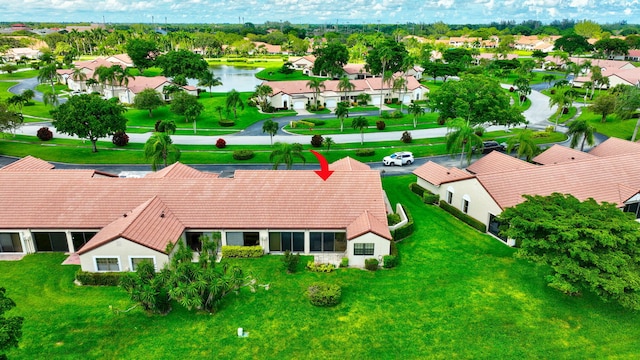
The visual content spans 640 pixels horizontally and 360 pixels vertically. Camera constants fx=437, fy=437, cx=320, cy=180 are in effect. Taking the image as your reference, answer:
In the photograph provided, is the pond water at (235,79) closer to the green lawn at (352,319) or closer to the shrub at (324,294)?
the green lawn at (352,319)

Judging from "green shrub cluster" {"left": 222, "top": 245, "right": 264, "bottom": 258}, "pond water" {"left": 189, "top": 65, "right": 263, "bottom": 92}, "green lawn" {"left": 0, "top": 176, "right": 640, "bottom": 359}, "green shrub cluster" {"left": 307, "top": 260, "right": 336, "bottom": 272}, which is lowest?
"green lawn" {"left": 0, "top": 176, "right": 640, "bottom": 359}

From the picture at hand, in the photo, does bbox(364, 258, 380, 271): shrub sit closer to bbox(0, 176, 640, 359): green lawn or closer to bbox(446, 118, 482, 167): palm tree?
bbox(0, 176, 640, 359): green lawn

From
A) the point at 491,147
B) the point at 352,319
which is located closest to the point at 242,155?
the point at 491,147

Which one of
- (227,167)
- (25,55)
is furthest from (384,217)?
(25,55)

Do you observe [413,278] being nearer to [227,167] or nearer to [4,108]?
[227,167]

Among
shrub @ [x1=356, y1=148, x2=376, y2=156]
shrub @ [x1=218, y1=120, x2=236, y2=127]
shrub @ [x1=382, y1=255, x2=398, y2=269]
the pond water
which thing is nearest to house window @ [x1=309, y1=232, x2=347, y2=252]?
shrub @ [x1=382, y1=255, x2=398, y2=269]

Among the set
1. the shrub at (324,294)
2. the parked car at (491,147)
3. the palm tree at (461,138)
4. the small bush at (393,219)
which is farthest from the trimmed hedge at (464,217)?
the parked car at (491,147)
